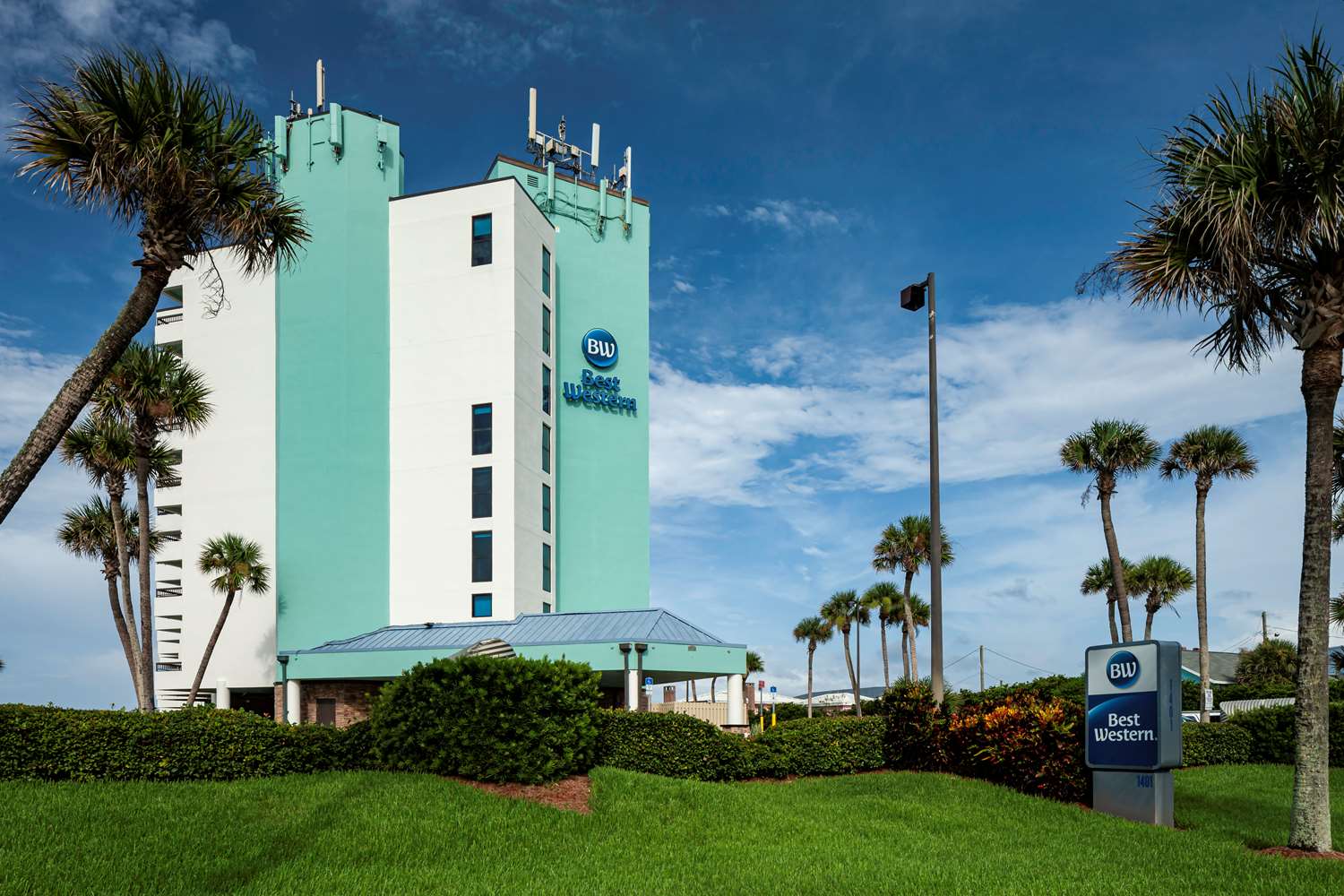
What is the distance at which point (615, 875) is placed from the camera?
42.2 feet

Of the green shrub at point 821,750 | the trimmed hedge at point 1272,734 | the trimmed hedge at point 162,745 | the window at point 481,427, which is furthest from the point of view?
the window at point 481,427

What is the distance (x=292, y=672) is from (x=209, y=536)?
12.0m

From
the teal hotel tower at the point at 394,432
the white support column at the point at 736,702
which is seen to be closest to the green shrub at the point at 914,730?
the white support column at the point at 736,702

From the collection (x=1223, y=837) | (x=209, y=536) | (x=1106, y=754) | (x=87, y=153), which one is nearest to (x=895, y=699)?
(x=1106, y=754)

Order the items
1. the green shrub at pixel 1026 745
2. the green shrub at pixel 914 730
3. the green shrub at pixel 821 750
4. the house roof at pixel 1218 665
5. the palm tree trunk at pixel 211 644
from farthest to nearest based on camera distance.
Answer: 1. the house roof at pixel 1218 665
2. the palm tree trunk at pixel 211 644
3. the green shrub at pixel 821 750
4. the green shrub at pixel 914 730
5. the green shrub at pixel 1026 745

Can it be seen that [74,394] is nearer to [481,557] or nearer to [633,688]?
[633,688]

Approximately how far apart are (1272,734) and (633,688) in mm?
18154

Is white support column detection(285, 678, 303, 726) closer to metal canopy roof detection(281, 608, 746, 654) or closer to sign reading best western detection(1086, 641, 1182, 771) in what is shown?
metal canopy roof detection(281, 608, 746, 654)

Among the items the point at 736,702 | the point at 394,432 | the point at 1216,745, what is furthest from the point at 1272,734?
the point at 394,432

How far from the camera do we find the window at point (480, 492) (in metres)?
43.9

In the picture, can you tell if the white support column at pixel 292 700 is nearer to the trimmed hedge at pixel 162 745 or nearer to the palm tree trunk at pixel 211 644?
the palm tree trunk at pixel 211 644

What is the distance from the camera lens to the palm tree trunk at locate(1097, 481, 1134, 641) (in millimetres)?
40906

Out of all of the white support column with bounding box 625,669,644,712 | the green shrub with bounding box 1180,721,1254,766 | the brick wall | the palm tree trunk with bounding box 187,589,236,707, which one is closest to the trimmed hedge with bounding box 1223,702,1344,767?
the green shrub with bounding box 1180,721,1254,766

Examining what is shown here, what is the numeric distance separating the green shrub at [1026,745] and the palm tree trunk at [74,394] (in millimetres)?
15785
